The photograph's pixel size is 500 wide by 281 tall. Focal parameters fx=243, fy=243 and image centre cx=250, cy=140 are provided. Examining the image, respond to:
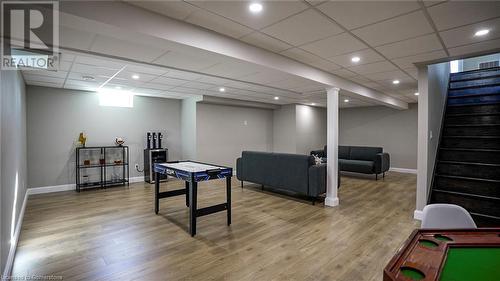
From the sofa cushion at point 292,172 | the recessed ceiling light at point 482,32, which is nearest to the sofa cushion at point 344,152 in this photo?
the sofa cushion at point 292,172

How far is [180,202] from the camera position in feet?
15.3

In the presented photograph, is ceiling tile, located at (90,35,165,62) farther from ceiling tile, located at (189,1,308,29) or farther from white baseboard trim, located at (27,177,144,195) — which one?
white baseboard trim, located at (27,177,144,195)

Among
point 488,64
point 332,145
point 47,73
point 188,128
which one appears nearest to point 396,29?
point 332,145

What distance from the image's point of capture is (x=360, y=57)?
342 centimetres

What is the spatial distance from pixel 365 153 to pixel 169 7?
24.1 ft

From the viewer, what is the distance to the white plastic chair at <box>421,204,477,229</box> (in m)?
1.94

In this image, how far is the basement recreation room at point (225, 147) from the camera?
6.87 feet

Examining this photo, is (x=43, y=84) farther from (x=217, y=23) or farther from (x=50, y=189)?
(x=217, y=23)

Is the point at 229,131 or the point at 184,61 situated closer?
the point at 184,61

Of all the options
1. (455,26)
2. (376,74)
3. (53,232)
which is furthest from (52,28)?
(376,74)

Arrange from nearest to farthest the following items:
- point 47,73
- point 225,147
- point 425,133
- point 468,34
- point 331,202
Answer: point 468,34 → point 425,133 → point 47,73 → point 331,202 → point 225,147

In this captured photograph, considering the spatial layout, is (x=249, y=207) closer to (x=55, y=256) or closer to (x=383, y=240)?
(x=383, y=240)

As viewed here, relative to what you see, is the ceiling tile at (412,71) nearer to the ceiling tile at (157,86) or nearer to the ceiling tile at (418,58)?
the ceiling tile at (418,58)

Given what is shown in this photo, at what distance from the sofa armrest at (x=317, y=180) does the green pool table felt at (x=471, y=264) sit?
9.90 feet
